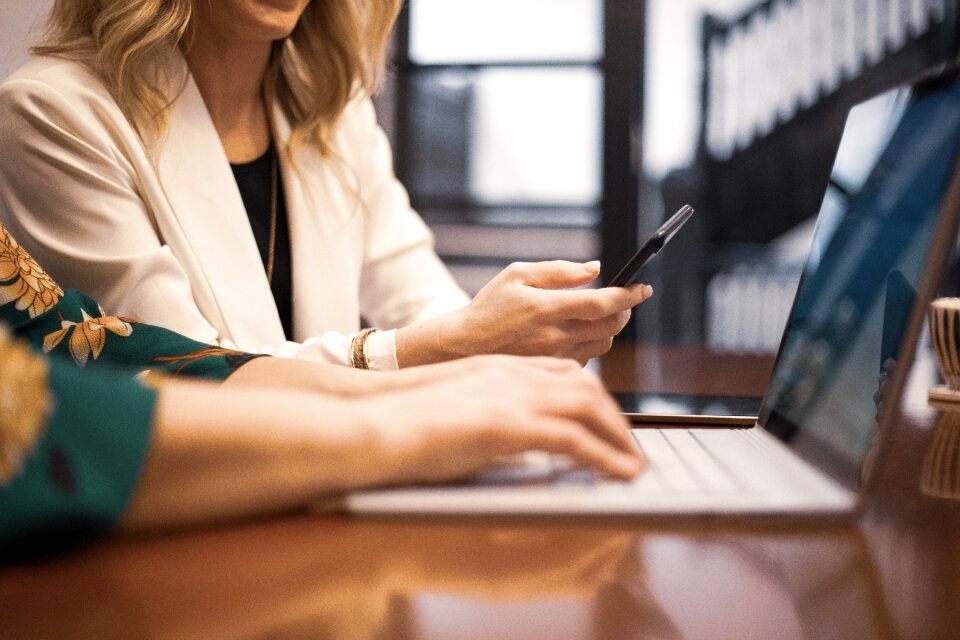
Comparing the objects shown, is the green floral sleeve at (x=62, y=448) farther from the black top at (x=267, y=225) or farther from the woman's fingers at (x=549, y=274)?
the black top at (x=267, y=225)

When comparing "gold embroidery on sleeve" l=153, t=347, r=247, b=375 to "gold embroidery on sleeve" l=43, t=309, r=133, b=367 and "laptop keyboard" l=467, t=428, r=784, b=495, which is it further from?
"laptop keyboard" l=467, t=428, r=784, b=495

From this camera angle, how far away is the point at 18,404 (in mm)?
317

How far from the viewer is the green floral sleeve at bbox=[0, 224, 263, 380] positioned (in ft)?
2.23

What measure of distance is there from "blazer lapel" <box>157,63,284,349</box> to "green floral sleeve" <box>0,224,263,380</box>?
0.29 metres

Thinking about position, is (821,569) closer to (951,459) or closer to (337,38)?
(951,459)

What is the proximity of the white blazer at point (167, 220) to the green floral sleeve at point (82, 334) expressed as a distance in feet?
0.62

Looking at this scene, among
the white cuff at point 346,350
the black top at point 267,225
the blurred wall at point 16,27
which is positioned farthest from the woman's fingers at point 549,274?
the blurred wall at point 16,27

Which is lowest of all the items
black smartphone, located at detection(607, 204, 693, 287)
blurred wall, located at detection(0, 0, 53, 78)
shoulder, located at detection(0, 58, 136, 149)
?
black smartphone, located at detection(607, 204, 693, 287)

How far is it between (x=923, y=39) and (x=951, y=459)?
3.97m

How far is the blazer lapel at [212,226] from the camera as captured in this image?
3.39 feet

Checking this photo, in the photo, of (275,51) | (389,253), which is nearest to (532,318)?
(389,253)

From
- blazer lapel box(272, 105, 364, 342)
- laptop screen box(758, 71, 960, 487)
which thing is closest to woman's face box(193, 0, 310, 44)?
blazer lapel box(272, 105, 364, 342)

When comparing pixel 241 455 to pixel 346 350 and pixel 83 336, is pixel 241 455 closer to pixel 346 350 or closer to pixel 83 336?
pixel 83 336

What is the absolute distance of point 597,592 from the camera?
336 millimetres
